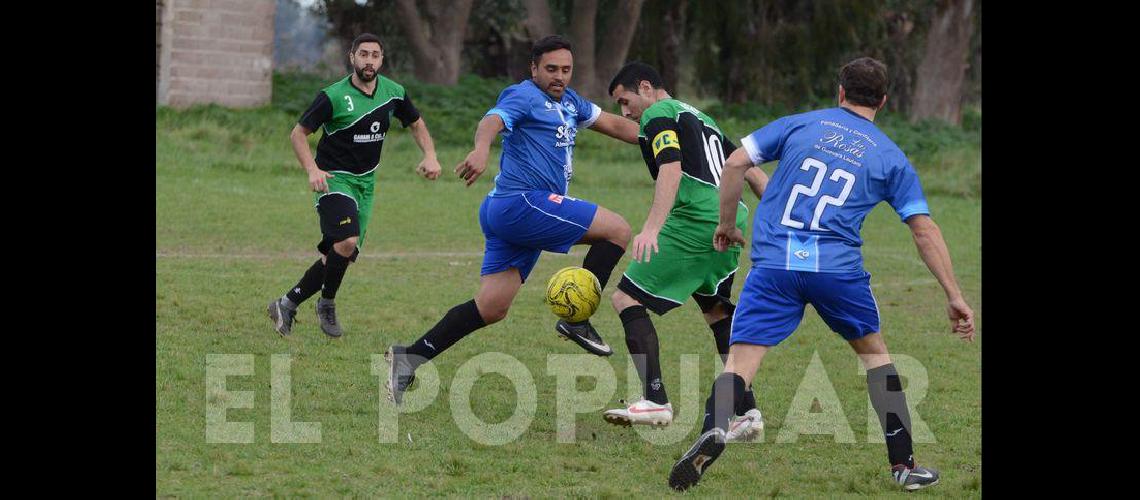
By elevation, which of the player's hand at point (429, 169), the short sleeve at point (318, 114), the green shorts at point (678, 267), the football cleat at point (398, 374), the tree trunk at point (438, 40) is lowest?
the football cleat at point (398, 374)

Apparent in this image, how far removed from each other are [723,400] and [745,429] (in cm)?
122

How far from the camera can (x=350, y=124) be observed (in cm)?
1019

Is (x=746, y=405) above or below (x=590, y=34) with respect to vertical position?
below

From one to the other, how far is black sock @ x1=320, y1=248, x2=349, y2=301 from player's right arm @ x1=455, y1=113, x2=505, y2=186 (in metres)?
2.73

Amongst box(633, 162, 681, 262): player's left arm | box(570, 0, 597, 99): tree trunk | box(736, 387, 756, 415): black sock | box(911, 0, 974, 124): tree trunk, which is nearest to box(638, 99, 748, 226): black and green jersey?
box(633, 162, 681, 262): player's left arm

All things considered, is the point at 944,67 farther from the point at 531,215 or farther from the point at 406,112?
the point at 531,215

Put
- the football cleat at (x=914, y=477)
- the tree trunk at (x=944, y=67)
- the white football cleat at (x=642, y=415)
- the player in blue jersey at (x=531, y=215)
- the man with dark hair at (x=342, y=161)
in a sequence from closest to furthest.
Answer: the football cleat at (x=914, y=477) < the white football cleat at (x=642, y=415) < the player in blue jersey at (x=531, y=215) < the man with dark hair at (x=342, y=161) < the tree trunk at (x=944, y=67)

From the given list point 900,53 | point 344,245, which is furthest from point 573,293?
point 900,53

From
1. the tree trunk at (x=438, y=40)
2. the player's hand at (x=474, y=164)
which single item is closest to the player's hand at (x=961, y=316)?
the player's hand at (x=474, y=164)

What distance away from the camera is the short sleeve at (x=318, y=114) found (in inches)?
392

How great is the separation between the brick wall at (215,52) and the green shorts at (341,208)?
16.4 metres

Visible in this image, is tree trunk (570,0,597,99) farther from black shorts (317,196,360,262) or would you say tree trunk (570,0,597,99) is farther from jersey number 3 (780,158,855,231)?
jersey number 3 (780,158,855,231)

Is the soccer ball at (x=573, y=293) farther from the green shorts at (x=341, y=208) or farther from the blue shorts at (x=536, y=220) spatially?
the green shorts at (x=341, y=208)

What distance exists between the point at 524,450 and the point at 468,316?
1166mm
